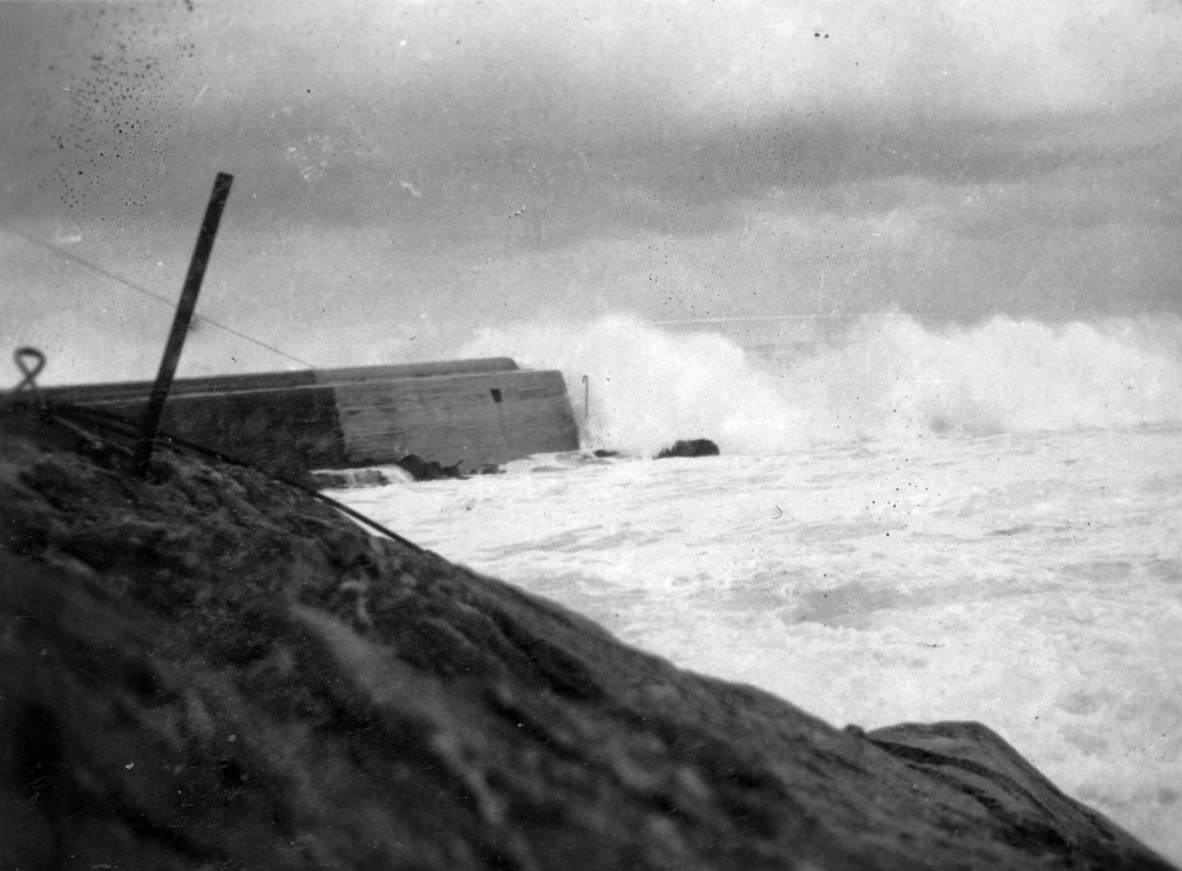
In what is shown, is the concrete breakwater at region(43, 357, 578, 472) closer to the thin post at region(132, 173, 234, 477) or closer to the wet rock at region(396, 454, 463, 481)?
the wet rock at region(396, 454, 463, 481)

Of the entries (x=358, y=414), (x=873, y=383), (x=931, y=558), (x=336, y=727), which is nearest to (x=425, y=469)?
(x=358, y=414)

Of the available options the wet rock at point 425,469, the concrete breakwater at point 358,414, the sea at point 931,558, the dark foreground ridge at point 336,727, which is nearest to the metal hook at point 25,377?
the dark foreground ridge at point 336,727

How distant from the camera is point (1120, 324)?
5.72 m

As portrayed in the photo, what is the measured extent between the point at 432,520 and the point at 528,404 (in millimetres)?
1704

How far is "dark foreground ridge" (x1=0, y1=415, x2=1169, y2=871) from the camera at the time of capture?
118cm

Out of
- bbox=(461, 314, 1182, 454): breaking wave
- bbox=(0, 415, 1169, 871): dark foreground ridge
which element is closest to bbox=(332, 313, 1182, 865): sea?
bbox=(461, 314, 1182, 454): breaking wave

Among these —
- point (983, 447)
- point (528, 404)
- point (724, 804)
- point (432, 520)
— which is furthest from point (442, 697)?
point (983, 447)

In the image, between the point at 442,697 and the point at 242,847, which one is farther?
the point at 442,697

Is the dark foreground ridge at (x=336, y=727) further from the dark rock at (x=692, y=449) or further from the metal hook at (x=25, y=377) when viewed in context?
the dark rock at (x=692, y=449)

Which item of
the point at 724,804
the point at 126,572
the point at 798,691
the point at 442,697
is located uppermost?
the point at 126,572

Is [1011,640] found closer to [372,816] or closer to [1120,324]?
[372,816]

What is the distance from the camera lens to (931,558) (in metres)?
3.51

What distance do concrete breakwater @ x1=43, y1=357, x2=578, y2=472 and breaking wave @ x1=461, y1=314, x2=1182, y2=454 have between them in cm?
182

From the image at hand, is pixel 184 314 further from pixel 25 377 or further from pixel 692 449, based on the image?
pixel 692 449
